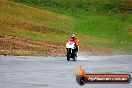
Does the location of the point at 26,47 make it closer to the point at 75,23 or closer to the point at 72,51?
the point at 72,51

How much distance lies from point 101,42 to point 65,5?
1280 inches

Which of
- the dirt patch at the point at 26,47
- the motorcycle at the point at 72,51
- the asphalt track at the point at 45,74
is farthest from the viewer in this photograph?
the dirt patch at the point at 26,47

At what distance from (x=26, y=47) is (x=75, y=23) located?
2927 centimetres

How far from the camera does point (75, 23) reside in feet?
241

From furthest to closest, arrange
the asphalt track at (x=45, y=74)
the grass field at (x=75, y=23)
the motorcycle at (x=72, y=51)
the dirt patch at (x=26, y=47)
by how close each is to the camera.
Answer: the grass field at (x=75, y=23), the dirt patch at (x=26, y=47), the motorcycle at (x=72, y=51), the asphalt track at (x=45, y=74)

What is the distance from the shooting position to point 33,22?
65.8 metres

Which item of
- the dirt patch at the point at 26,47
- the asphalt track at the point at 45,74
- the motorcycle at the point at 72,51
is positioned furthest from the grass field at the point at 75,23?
the asphalt track at the point at 45,74

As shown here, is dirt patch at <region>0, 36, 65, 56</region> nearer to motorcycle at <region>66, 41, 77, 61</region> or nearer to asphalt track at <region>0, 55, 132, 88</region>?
motorcycle at <region>66, 41, 77, 61</region>

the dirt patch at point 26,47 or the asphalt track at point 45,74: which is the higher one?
the asphalt track at point 45,74

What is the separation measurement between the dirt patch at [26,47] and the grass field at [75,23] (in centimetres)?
360

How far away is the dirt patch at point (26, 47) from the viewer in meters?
41.3

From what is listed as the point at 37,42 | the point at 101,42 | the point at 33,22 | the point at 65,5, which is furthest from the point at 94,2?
the point at 37,42

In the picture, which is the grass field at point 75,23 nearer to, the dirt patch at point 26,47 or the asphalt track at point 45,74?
the dirt patch at point 26,47

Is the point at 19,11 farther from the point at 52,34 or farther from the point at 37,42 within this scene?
the point at 37,42
